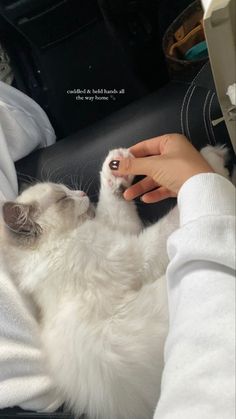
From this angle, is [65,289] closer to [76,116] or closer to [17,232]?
[17,232]

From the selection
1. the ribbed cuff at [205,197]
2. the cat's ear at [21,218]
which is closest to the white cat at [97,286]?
the cat's ear at [21,218]

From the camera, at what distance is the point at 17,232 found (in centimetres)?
112

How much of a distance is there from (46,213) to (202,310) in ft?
2.03

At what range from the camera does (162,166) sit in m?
0.91

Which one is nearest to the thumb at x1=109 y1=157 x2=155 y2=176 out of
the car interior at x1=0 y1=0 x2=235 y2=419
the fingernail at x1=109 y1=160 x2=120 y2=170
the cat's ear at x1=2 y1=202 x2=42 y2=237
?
the fingernail at x1=109 y1=160 x2=120 y2=170

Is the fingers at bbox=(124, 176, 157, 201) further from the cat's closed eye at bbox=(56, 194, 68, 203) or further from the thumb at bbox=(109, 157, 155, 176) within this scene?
the cat's closed eye at bbox=(56, 194, 68, 203)

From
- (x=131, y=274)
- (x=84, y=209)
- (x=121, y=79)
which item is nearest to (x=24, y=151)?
(x=84, y=209)

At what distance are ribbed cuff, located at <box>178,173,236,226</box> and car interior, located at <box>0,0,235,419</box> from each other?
0.32 meters

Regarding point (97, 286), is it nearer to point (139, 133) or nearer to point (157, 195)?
point (157, 195)

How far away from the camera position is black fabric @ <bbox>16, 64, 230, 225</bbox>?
3.66 ft

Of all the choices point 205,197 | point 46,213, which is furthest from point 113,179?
point 205,197

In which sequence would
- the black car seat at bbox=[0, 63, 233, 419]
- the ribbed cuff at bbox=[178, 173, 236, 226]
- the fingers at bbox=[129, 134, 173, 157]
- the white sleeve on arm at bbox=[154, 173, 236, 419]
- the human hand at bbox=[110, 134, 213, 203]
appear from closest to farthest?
the white sleeve on arm at bbox=[154, 173, 236, 419] → the ribbed cuff at bbox=[178, 173, 236, 226] → the human hand at bbox=[110, 134, 213, 203] → the fingers at bbox=[129, 134, 173, 157] → the black car seat at bbox=[0, 63, 233, 419]

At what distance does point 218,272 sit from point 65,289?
480 millimetres

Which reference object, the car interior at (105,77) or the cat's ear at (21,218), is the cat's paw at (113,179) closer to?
the car interior at (105,77)
